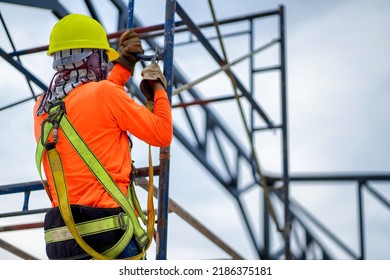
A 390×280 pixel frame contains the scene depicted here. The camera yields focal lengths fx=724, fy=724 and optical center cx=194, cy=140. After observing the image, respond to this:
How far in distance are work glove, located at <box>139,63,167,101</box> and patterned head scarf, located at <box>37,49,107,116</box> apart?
12.6 inches

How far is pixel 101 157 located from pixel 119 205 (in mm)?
229

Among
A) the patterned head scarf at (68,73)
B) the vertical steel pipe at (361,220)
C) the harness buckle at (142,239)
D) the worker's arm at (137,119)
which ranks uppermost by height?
the vertical steel pipe at (361,220)

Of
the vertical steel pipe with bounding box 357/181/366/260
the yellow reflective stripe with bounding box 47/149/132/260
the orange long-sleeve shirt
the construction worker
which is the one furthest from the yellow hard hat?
the vertical steel pipe with bounding box 357/181/366/260

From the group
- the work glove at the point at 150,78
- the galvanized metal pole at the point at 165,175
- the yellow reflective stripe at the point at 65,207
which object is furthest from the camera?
the galvanized metal pole at the point at 165,175

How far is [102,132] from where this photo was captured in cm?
326

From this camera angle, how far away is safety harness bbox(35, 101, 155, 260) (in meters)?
3.12

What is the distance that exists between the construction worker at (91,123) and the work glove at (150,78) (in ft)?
0.44

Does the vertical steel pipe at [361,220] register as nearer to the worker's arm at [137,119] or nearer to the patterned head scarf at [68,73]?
the worker's arm at [137,119]

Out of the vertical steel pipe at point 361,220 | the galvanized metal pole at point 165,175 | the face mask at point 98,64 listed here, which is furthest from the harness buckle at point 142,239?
the vertical steel pipe at point 361,220

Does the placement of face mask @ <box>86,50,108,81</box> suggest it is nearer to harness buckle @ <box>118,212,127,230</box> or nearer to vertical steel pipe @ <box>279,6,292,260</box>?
harness buckle @ <box>118,212,127,230</box>

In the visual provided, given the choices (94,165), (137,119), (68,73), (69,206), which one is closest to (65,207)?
(69,206)

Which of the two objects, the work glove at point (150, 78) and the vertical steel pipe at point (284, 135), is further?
the vertical steel pipe at point (284, 135)

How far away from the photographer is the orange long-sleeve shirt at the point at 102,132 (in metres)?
3.19
